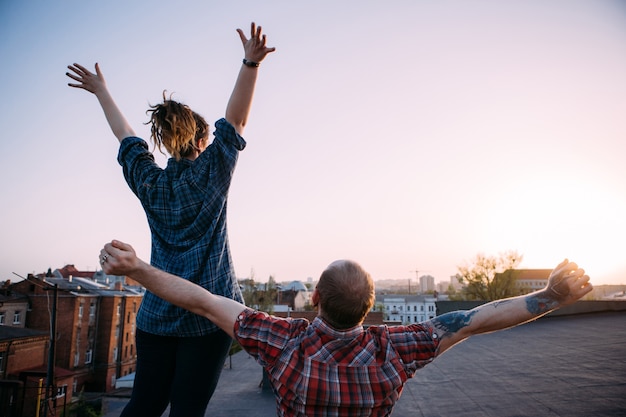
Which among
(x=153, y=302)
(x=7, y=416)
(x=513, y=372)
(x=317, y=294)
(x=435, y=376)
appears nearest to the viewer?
(x=317, y=294)

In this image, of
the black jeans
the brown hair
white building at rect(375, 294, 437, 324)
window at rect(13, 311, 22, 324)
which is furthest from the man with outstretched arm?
white building at rect(375, 294, 437, 324)

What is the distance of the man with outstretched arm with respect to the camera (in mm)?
1310

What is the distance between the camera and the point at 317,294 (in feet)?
4.91

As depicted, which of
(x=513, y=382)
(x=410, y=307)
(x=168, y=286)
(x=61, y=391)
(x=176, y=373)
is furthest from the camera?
(x=410, y=307)

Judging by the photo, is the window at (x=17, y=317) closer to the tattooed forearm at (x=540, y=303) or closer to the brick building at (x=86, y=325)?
the brick building at (x=86, y=325)

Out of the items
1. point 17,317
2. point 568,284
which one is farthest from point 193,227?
point 17,317

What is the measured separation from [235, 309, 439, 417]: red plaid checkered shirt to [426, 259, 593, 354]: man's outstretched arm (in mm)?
70

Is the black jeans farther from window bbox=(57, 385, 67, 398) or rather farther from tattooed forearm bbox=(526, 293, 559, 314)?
window bbox=(57, 385, 67, 398)

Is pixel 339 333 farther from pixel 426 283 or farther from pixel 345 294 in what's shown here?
pixel 426 283

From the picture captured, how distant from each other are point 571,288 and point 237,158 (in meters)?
1.51

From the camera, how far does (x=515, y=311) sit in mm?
1564

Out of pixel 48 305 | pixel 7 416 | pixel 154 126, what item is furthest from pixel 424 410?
pixel 48 305

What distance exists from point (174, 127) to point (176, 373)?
41.5 inches

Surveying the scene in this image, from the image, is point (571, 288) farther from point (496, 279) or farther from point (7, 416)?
point (496, 279)
